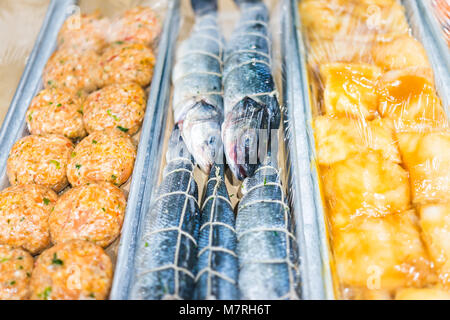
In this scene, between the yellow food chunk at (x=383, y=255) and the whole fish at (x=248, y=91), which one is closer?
the yellow food chunk at (x=383, y=255)

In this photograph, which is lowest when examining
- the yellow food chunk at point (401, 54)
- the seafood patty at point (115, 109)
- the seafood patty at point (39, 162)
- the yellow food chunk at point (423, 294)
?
the yellow food chunk at point (423, 294)

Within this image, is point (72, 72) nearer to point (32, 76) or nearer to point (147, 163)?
point (32, 76)

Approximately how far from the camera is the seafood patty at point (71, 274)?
1.88 metres

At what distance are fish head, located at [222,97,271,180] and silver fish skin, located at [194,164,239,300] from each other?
137 mm

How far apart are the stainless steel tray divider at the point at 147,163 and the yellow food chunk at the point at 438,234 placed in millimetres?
1651

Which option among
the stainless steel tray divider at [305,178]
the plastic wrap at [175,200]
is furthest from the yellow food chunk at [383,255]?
the plastic wrap at [175,200]

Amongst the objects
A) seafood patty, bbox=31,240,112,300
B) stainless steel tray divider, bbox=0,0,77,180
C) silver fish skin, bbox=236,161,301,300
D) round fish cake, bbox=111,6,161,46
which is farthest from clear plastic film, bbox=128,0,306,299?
stainless steel tray divider, bbox=0,0,77,180

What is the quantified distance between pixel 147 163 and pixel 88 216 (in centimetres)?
55

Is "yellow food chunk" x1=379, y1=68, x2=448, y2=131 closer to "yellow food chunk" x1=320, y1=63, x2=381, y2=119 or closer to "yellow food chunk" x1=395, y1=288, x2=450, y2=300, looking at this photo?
"yellow food chunk" x1=320, y1=63, x2=381, y2=119

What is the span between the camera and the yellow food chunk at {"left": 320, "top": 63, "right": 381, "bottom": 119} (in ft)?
8.52

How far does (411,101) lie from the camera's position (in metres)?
2.51

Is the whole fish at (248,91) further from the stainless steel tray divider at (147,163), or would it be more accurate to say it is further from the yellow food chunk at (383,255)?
the yellow food chunk at (383,255)

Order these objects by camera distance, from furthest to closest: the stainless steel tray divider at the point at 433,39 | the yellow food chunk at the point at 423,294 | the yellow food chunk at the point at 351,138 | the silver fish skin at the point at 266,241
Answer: the stainless steel tray divider at the point at 433,39 → the yellow food chunk at the point at 351,138 → the silver fish skin at the point at 266,241 → the yellow food chunk at the point at 423,294

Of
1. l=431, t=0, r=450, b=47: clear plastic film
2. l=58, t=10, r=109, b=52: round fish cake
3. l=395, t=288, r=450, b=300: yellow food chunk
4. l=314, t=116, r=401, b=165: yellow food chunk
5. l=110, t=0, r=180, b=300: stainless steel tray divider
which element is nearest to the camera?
l=395, t=288, r=450, b=300: yellow food chunk
